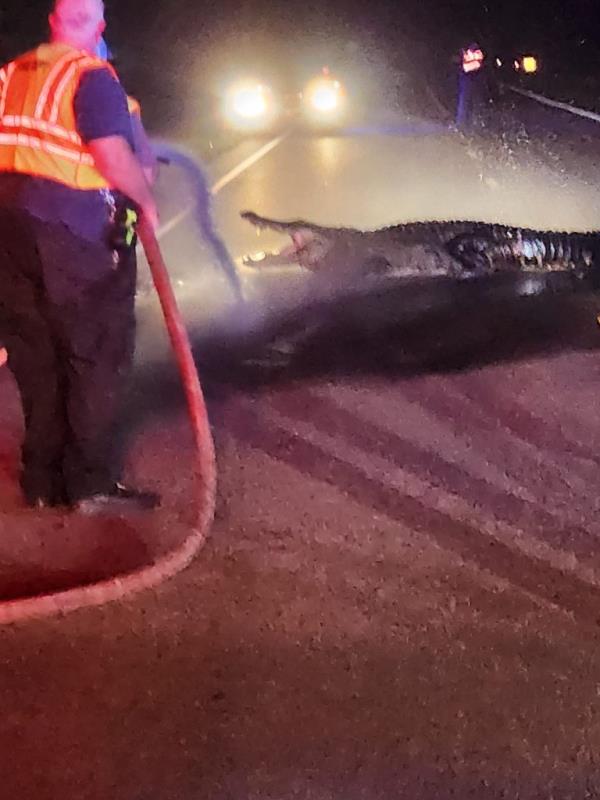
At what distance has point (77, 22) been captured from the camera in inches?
138

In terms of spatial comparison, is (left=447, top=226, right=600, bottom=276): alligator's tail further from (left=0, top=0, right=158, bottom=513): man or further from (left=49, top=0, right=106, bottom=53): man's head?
(left=49, top=0, right=106, bottom=53): man's head

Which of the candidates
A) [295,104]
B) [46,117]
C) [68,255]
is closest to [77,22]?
[46,117]

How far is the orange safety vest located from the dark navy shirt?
0.10ft

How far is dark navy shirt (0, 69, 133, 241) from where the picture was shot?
3277 mm

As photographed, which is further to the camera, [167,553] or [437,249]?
[437,249]

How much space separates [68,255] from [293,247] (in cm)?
442

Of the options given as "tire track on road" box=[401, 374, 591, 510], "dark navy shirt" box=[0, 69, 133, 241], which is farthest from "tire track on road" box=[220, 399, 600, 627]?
"dark navy shirt" box=[0, 69, 133, 241]

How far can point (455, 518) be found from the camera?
3895 millimetres

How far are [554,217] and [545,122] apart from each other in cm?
83

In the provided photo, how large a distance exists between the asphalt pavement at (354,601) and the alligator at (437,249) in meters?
1.40

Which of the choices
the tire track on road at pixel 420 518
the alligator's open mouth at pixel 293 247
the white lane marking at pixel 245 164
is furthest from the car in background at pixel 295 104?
the tire track on road at pixel 420 518

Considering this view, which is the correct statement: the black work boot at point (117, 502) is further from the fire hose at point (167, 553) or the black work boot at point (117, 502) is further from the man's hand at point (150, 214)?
the man's hand at point (150, 214)

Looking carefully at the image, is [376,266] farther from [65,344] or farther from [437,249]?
[65,344]

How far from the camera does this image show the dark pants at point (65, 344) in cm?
A: 353
